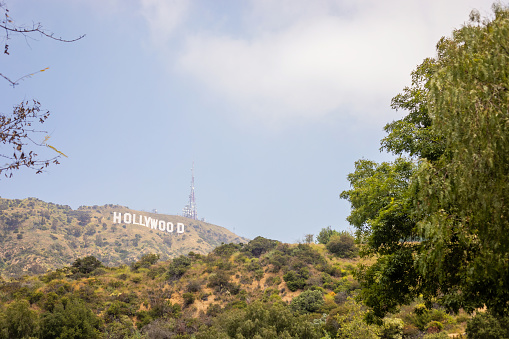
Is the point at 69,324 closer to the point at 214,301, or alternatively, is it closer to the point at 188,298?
the point at 188,298

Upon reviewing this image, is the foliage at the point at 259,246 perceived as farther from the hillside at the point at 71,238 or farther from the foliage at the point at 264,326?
the hillside at the point at 71,238

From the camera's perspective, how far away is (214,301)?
124ft

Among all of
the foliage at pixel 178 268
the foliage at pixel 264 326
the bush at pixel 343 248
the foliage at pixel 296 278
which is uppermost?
the bush at pixel 343 248

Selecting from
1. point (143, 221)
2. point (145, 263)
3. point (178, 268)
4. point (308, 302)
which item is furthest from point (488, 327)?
point (143, 221)

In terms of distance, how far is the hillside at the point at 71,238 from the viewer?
82.5 metres

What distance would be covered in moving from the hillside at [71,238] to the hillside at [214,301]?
45.2m

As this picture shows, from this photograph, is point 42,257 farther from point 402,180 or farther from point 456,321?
point 402,180

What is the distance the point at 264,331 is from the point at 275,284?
22.9 m

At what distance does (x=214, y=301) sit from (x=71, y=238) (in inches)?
3580

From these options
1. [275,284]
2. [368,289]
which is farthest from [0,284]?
[368,289]

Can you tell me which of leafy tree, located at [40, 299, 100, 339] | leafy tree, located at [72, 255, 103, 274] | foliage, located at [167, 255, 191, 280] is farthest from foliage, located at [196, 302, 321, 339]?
leafy tree, located at [72, 255, 103, 274]

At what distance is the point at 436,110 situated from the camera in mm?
5824

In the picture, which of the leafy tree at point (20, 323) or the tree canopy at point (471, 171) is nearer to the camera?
the tree canopy at point (471, 171)

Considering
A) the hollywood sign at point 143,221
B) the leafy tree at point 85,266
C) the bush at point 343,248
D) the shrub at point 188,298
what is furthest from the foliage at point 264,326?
the hollywood sign at point 143,221
